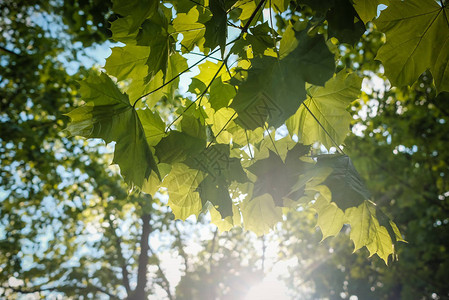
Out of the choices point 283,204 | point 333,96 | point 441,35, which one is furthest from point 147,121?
point 441,35

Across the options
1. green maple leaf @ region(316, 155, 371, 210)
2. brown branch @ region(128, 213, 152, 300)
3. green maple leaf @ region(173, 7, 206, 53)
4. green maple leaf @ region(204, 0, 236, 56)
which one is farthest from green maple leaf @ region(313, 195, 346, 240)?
brown branch @ region(128, 213, 152, 300)

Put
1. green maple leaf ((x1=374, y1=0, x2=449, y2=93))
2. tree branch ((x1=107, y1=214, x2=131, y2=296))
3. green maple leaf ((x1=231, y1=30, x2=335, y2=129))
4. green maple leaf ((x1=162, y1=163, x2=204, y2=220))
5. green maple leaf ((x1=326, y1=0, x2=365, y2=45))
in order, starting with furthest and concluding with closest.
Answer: tree branch ((x1=107, y1=214, x2=131, y2=296)) < green maple leaf ((x1=162, y1=163, x2=204, y2=220)) < green maple leaf ((x1=374, y1=0, x2=449, y2=93)) < green maple leaf ((x1=326, y1=0, x2=365, y2=45)) < green maple leaf ((x1=231, y1=30, x2=335, y2=129))

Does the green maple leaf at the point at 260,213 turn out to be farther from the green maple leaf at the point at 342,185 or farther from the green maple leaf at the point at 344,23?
the green maple leaf at the point at 344,23

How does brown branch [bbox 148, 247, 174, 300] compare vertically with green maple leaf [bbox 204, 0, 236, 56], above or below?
above

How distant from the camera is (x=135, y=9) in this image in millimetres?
937

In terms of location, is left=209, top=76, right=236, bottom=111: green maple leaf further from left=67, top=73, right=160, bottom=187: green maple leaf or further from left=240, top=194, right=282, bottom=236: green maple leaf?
left=240, top=194, right=282, bottom=236: green maple leaf

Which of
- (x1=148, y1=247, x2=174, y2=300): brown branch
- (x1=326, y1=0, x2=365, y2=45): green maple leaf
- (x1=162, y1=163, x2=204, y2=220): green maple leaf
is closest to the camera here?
(x1=326, y1=0, x2=365, y2=45): green maple leaf

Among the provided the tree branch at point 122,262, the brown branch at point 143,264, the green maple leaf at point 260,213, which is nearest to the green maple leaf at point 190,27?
the green maple leaf at point 260,213

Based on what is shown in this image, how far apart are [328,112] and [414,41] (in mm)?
381

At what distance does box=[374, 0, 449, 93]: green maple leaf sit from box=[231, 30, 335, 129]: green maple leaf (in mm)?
427

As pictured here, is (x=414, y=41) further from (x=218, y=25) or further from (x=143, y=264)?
(x=143, y=264)

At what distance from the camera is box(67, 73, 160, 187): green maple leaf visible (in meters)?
1.02

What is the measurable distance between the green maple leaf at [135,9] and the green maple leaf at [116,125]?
0.74 ft

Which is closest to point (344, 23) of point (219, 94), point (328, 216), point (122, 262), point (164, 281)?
point (219, 94)
